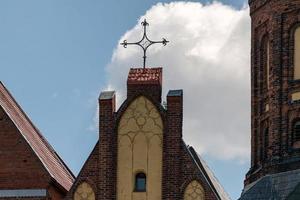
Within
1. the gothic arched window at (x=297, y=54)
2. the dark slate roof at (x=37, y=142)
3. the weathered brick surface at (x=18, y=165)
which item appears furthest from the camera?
the gothic arched window at (x=297, y=54)

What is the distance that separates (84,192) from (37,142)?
403 cm

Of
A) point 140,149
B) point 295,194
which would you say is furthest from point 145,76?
point 295,194

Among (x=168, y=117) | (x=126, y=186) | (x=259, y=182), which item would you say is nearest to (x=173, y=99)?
(x=168, y=117)

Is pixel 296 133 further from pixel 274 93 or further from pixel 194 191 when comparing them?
pixel 194 191

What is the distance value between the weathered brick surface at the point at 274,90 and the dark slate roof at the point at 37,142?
7.60 metres

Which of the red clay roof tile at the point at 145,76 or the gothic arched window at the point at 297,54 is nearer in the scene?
the red clay roof tile at the point at 145,76

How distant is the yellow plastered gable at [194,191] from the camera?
28.7 m

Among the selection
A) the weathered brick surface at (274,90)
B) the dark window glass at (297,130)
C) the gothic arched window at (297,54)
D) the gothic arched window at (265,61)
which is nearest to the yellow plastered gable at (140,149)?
the weathered brick surface at (274,90)

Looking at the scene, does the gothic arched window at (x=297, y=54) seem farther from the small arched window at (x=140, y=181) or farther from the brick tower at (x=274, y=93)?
the small arched window at (x=140, y=181)

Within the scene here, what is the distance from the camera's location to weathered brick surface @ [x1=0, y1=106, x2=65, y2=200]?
29.6 metres

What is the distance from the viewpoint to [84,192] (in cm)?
2906

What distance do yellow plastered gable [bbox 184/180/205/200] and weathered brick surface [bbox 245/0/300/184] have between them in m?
8.91

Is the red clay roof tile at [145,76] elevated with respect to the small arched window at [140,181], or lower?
elevated

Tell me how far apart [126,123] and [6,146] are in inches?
136
